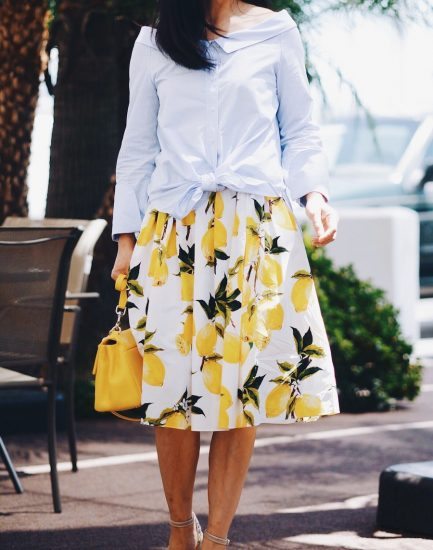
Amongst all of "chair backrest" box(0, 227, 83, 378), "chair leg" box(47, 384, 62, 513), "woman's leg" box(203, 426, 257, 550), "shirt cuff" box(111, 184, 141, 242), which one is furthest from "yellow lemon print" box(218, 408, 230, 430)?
"chair leg" box(47, 384, 62, 513)

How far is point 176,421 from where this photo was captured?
3090 millimetres

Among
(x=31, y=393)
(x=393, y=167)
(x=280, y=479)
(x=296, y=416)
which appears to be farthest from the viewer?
(x=393, y=167)

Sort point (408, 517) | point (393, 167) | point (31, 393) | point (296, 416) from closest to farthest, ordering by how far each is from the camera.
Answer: point (296, 416) → point (408, 517) → point (31, 393) → point (393, 167)

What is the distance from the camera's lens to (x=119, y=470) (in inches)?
203

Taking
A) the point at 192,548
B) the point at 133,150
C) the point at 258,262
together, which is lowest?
the point at 192,548

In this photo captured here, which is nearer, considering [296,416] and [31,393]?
[296,416]

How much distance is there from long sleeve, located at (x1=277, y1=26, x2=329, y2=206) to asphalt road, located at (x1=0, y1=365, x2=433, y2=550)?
1273 millimetres

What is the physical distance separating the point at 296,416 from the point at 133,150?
84 centimetres

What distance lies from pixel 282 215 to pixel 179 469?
2.38 ft

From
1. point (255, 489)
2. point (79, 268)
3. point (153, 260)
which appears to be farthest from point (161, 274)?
point (79, 268)

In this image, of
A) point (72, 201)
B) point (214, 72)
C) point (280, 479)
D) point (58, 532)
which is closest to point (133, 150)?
point (214, 72)

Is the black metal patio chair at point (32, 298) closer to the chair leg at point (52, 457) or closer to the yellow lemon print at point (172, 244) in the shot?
the chair leg at point (52, 457)

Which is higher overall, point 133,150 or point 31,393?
point 133,150

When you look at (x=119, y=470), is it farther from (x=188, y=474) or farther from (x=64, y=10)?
(x=64, y=10)
